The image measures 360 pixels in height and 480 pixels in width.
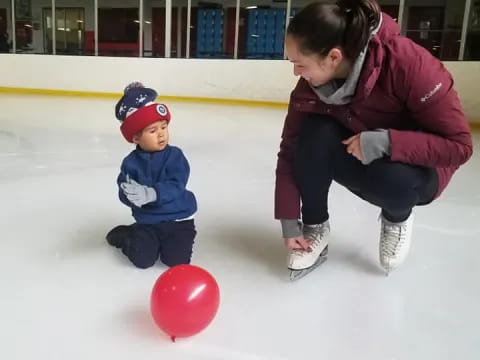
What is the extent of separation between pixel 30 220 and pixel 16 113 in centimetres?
296

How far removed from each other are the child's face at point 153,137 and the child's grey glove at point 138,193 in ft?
0.29

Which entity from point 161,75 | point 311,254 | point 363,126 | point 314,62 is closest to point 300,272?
point 311,254

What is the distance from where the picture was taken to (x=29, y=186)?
1740mm

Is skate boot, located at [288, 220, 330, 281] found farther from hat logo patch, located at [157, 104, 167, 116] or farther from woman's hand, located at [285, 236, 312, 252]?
hat logo patch, located at [157, 104, 167, 116]

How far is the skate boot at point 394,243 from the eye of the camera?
3.63 feet

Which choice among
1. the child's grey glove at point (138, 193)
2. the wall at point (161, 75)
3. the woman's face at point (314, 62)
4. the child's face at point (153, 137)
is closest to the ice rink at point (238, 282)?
the child's grey glove at point (138, 193)

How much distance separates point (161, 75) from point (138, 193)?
16.1ft

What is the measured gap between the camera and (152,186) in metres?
1.07

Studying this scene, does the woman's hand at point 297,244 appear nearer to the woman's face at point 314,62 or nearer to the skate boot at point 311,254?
the skate boot at point 311,254

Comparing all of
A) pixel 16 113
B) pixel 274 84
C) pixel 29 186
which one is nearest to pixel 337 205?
pixel 29 186

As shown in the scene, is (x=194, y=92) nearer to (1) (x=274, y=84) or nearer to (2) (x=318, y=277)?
(1) (x=274, y=84)

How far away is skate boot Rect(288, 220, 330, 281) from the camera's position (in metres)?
1.09

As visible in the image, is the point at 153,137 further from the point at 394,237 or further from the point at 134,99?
the point at 394,237

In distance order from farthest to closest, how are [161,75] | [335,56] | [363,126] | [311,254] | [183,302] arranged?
1. [161,75]
2. [311,254]
3. [363,126]
4. [335,56]
5. [183,302]
